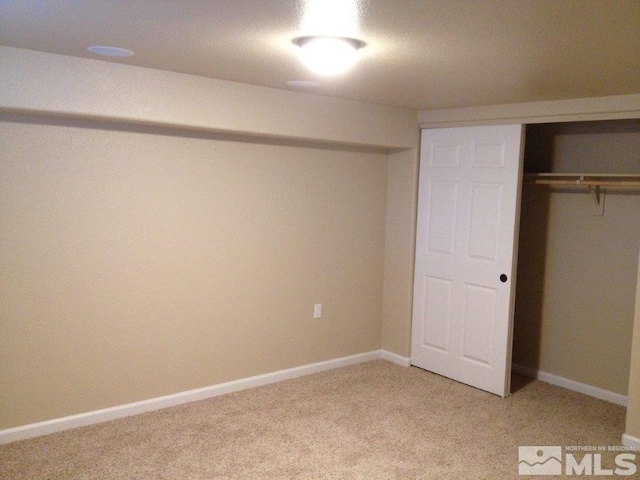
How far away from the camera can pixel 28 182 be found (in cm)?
328

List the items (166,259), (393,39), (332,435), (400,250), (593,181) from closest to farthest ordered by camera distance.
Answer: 1. (393,39)
2. (332,435)
3. (166,259)
4. (593,181)
5. (400,250)

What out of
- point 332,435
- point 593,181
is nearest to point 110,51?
point 332,435

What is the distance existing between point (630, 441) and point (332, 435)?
1.88 meters

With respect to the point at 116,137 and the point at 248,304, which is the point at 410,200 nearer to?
the point at 248,304

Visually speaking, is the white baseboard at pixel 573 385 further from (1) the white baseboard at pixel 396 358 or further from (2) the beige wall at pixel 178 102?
Result: (2) the beige wall at pixel 178 102

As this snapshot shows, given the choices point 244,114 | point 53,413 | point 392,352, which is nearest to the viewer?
point 53,413

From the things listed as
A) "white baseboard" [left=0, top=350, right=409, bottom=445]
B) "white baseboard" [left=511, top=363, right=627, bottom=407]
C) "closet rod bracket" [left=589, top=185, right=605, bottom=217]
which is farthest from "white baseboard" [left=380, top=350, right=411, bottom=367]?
"closet rod bracket" [left=589, top=185, right=605, bottom=217]

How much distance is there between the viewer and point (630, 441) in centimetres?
355

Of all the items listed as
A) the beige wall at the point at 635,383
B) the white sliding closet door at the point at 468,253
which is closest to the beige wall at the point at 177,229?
the white sliding closet door at the point at 468,253

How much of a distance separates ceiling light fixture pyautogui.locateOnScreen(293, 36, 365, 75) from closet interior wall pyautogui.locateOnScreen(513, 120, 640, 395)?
256 cm

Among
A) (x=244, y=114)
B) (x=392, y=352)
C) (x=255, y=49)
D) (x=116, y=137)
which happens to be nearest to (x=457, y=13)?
(x=255, y=49)

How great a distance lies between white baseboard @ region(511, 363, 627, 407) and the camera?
4297 mm

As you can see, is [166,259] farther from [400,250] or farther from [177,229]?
[400,250]

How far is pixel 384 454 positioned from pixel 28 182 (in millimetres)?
2650
